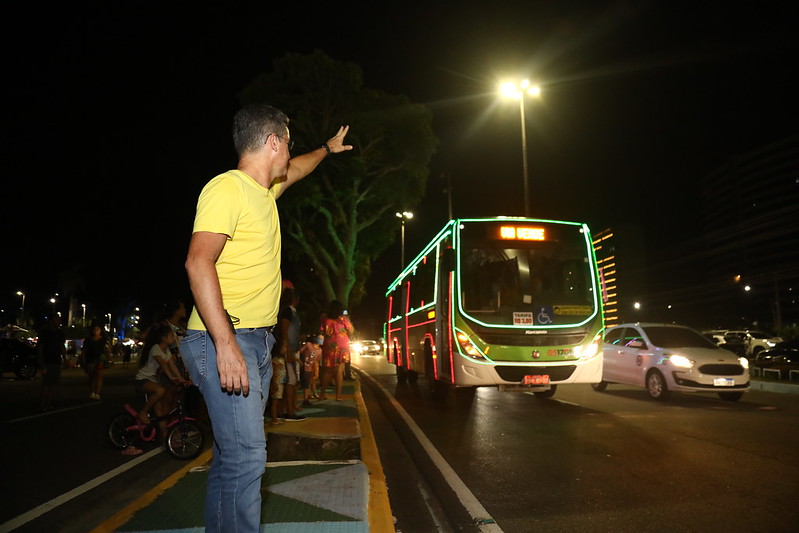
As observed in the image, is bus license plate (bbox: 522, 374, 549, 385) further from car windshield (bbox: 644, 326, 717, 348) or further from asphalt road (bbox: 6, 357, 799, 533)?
car windshield (bbox: 644, 326, 717, 348)

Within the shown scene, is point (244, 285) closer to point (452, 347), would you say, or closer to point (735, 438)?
point (735, 438)

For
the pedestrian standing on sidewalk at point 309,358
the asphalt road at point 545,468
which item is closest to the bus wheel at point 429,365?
the asphalt road at point 545,468

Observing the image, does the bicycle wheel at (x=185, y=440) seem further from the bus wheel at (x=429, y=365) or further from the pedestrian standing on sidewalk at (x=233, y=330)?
the bus wheel at (x=429, y=365)

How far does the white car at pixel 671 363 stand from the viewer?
38.7 feet

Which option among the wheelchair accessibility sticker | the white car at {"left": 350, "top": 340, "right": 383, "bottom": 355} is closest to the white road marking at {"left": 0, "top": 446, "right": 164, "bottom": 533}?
the wheelchair accessibility sticker

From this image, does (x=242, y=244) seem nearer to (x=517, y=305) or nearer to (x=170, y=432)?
(x=170, y=432)

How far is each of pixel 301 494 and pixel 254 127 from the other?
9.94 ft

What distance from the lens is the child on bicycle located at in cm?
773

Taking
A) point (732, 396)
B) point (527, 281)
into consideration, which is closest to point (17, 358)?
point (527, 281)

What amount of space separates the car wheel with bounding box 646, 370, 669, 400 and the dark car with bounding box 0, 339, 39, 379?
21.4 meters

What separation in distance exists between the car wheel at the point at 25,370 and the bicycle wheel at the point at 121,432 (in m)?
19.1

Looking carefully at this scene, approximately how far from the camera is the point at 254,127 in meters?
2.75

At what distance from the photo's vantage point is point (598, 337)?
1068cm

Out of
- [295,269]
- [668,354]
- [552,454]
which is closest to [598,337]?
[668,354]
